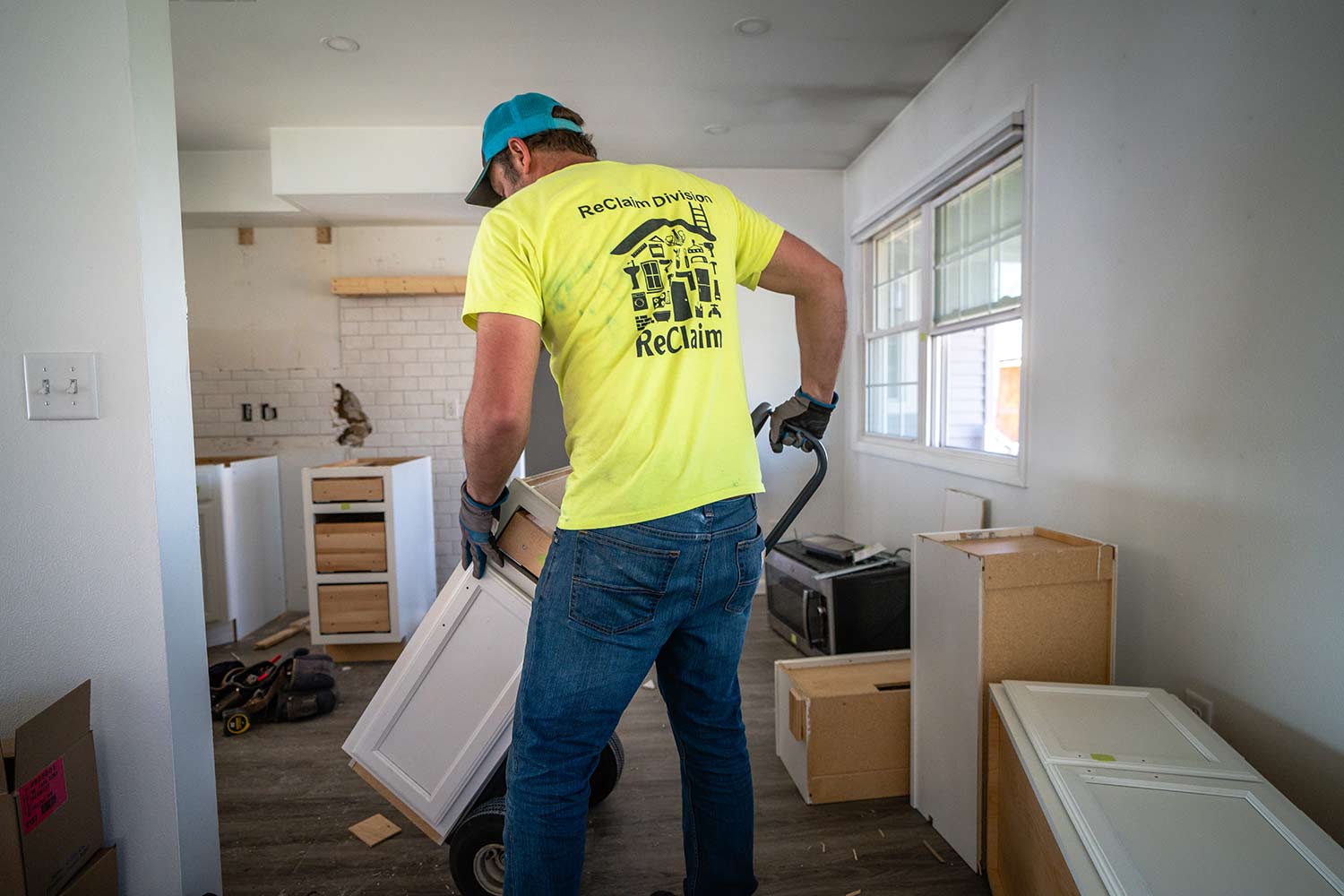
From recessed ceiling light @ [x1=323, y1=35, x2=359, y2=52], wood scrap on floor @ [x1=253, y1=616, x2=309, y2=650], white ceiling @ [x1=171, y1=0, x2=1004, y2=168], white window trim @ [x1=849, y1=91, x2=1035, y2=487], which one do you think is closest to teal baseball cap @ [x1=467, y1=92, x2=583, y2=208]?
white ceiling @ [x1=171, y1=0, x2=1004, y2=168]

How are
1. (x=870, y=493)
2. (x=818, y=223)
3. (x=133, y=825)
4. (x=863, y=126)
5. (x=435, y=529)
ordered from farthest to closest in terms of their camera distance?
(x=435, y=529) < (x=818, y=223) < (x=870, y=493) < (x=863, y=126) < (x=133, y=825)

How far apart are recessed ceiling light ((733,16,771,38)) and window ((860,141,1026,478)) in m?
1.03

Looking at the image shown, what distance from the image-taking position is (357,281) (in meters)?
4.56

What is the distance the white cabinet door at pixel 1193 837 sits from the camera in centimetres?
102

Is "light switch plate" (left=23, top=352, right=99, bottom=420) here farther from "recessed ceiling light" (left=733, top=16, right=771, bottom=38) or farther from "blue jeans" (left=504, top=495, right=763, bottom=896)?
"recessed ceiling light" (left=733, top=16, right=771, bottom=38)

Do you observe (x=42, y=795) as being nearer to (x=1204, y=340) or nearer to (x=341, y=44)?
(x=1204, y=340)

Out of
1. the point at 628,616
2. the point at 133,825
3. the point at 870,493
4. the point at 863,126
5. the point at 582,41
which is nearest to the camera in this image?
the point at 628,616

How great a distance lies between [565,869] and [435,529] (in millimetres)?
3972

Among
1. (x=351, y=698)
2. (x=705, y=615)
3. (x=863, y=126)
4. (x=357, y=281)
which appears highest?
(x=863, y=126)

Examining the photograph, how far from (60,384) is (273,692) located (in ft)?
6.57

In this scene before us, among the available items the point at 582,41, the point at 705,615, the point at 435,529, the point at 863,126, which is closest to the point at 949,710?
the point at 705,615

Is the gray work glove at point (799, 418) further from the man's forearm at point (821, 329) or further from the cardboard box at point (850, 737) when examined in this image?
the cardboard box at point (850, 737)

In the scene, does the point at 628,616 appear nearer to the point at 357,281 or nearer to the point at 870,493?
Answer: the point at 870,493

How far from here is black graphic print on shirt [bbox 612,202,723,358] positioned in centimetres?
124
